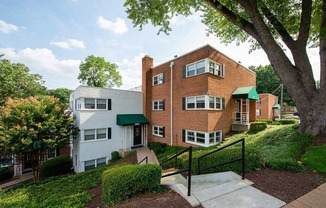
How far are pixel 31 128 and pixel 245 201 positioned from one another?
43.9 ft

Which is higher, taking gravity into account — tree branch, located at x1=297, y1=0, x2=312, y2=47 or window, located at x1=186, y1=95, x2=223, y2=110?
tree branch, located at x1=297, y1=0, x2=312, y2=47

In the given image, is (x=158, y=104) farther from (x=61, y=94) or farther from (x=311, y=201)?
(x=61, y=94)

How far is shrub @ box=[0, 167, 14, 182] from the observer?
14.7 metres

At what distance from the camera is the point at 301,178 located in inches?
154

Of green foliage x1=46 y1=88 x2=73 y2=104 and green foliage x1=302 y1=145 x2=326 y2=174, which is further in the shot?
green foliage x1=46 y1=88 x2=73 y2=104

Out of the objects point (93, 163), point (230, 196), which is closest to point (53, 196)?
point (230, 196)

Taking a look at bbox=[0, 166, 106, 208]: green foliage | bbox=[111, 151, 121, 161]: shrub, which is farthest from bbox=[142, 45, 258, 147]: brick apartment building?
bbox=[0, 166, 106, 208]: green foliage

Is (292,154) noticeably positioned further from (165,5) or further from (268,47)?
(165,5)

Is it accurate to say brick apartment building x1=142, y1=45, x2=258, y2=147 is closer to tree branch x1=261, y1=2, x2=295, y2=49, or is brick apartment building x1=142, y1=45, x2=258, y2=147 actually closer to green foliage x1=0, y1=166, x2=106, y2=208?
tree branch x1=261, y1=2, x2=295, y2=49

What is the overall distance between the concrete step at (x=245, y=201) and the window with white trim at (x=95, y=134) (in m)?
13.3

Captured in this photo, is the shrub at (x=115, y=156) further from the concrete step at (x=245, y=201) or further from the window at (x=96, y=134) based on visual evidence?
the concrete step at (x=245, y=201)

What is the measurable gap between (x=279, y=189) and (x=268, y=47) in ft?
20.5

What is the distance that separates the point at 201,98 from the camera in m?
11.4

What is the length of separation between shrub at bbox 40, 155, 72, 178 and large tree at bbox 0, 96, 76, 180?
0.52m
